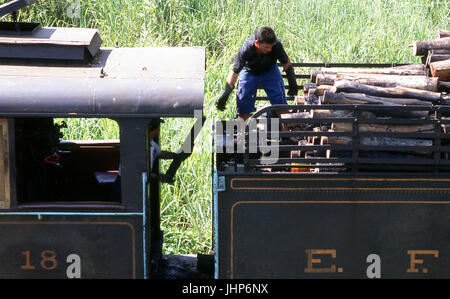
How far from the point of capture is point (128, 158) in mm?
3936

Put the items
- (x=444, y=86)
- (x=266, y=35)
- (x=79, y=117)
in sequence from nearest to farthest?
(x=79, y=117) < (x=444, y=86) < (x=266, y=35)

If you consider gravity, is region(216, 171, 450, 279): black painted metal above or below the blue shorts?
below

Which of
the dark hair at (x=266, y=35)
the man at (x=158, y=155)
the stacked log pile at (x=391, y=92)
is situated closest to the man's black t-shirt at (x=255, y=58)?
the dark hair at (x=266, y=35)

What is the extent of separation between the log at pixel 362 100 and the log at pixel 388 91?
6cm

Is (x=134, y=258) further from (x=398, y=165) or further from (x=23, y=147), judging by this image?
(x=398, y=165)

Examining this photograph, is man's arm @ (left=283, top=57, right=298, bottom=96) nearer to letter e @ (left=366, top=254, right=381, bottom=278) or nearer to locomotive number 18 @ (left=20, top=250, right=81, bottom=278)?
letter e @ (left=366, top=254, right=381, bottom=278)

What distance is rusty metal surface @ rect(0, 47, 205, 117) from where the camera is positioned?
3840 millimetres

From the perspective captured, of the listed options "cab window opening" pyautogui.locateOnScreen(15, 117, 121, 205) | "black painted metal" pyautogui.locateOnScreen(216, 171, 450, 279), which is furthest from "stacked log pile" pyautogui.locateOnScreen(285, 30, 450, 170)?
"cab window opening" pyautogui.locateOnScreen(15, 117, 121, 205)

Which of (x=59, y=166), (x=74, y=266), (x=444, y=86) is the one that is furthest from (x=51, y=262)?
(x=444, y=86)

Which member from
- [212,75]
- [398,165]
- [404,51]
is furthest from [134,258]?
[404,51]

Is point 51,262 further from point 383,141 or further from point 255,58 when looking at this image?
point 255,58

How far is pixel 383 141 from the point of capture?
420 centimetres

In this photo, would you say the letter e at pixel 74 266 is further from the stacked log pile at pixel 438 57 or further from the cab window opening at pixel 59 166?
the stacked log pile at pixel 438 57

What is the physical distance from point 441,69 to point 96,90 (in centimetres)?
273
